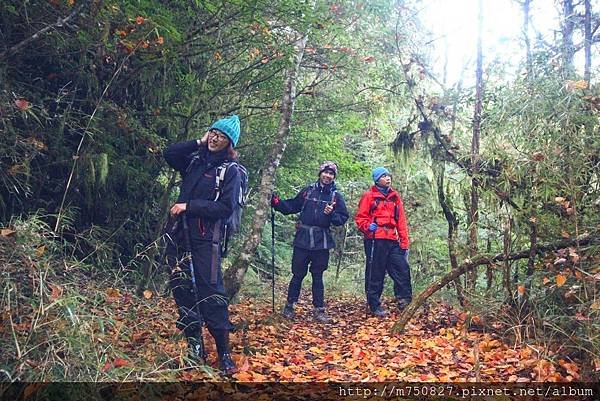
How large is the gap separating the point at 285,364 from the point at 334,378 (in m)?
0.70

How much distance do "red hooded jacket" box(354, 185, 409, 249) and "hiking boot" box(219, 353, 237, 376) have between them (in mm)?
3786

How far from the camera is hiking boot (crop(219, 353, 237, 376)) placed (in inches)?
181

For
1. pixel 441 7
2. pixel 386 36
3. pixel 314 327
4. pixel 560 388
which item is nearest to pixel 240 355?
pixel 314 327

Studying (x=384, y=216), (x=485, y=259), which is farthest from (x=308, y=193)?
(x=485, y=259)

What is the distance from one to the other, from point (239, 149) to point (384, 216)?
279 cm

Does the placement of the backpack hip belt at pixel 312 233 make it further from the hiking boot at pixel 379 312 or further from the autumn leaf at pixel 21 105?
the autumn leaf at pixel 21 105

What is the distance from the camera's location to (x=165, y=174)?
24.8 ft

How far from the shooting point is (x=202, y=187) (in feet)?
16.1

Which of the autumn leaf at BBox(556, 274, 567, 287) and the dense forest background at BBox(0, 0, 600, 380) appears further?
the autumn leaf at BBox(556, 274, 567, 287)

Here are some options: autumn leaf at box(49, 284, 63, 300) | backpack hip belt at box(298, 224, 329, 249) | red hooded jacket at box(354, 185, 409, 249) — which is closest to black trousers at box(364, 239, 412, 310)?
red hooded jacket at box(354, 185, 409, 249)

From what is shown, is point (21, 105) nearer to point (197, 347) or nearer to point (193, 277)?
point (193, 277)

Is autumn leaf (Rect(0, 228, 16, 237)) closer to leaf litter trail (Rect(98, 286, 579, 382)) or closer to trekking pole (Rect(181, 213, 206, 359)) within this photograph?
leaf litter trail (Rect(98, 286, 579, 382))

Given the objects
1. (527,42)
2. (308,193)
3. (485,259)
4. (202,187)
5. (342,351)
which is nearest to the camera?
(202,187)

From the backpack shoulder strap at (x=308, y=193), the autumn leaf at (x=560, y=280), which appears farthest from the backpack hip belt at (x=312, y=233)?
the autumn leaf at (x=560, y=280)
